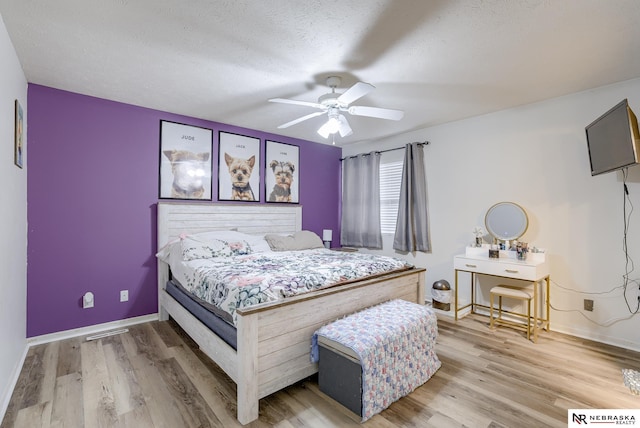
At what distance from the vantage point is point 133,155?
3.34 metres

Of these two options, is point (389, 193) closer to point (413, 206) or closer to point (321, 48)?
point (413, 206)

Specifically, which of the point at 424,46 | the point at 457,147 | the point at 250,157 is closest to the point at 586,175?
the point at 457,147

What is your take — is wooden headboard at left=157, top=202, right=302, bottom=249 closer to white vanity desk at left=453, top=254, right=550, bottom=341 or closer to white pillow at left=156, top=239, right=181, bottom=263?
white pillow at left=156, top=239, right=181, bottom=263

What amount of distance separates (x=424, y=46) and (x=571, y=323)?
10.3 ft

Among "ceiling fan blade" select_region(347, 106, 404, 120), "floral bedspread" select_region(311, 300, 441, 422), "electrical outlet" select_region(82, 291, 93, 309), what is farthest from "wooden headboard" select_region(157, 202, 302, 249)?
"floral bedspread" select_region(311, 300, 441, 422)

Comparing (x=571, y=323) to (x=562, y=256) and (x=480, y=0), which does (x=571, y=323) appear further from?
(x=480, y=0)

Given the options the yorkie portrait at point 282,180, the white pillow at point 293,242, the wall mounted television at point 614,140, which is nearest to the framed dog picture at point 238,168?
the yorkie portrait at point 282,180

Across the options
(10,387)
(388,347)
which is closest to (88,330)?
(10,387)

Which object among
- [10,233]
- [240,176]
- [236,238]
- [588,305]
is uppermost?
[240,176]

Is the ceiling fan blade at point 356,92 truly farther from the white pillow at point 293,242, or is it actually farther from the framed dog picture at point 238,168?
the framed dog picture at point 238,168

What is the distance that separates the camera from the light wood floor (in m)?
1.80

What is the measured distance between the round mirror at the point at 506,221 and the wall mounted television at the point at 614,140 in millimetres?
753

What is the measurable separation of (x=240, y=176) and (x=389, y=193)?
7.65 feet

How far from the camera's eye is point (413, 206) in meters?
4.38
